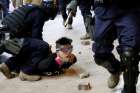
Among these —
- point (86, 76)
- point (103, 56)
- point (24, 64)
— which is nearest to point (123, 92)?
point (103, 56)

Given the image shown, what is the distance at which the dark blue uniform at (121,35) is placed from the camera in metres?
2.99

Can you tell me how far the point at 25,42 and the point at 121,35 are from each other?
1.71 m

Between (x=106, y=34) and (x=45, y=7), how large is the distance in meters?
1.71

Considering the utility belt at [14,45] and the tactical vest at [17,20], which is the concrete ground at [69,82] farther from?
the tactical vest at [17,20]

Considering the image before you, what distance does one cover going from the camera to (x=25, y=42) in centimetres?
448

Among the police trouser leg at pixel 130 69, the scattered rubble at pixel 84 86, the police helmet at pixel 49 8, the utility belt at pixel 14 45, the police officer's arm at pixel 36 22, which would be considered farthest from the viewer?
the police helmet at pixel 49 8

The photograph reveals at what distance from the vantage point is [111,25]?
3182 millimetres

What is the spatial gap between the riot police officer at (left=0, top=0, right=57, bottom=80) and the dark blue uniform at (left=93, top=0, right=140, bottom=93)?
1276 millimetres

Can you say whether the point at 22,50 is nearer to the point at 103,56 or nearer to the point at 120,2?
the point at 103,56

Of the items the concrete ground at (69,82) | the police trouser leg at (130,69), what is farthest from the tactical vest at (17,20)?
the police trouser leg at (130,69)

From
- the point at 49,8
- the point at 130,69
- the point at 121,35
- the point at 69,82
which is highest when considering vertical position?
the point at 49,8

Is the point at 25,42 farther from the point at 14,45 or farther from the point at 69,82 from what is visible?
the point at 69,82

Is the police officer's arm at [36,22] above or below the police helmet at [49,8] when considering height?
below

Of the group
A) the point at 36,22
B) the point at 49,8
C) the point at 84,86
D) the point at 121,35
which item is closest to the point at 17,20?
the point at 36,22
